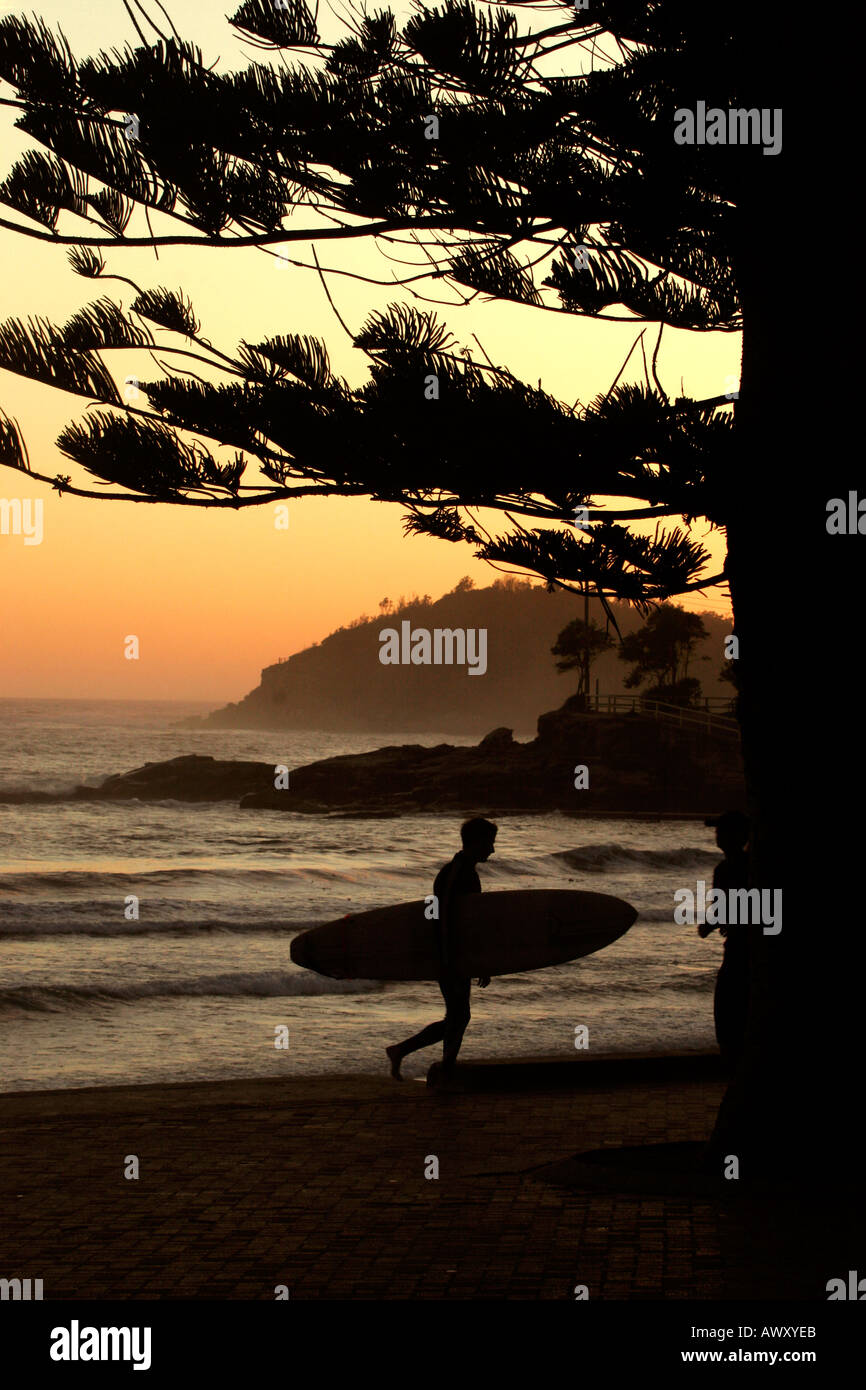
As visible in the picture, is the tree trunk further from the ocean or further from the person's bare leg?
the ocean

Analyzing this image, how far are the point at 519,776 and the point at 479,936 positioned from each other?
4666 cm

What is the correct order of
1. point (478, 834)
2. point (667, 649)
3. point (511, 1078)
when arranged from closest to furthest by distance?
point (478, 834) < point (511, 1078) < point (667, 649)

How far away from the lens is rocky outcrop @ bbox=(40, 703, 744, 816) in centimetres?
5231

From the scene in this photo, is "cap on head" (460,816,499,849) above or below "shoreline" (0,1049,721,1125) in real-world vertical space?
above

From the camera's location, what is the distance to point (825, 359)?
4699 millimetres

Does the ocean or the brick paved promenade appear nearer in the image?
the brick paved promenade

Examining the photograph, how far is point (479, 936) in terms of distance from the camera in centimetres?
741

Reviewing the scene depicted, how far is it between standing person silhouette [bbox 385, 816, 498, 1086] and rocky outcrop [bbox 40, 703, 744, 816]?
144ft

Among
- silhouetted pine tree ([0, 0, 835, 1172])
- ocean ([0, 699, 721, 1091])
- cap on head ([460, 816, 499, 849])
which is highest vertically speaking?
silhouetted pine tree ([0, 0, 835, 1172])

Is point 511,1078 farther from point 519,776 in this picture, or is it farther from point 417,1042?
point 519,776

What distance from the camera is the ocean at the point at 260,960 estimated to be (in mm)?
10375

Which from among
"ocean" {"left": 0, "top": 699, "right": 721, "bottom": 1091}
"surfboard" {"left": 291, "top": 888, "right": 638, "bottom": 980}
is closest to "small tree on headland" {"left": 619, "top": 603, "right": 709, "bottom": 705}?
"ocean" {"left": 0, "top": 699, "right": 721, "bottom": 1091}

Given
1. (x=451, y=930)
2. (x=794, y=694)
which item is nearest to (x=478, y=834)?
(x=451, y=930)

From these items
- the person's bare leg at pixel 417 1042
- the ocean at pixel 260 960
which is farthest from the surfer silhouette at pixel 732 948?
the ocean at pixel 260 960
